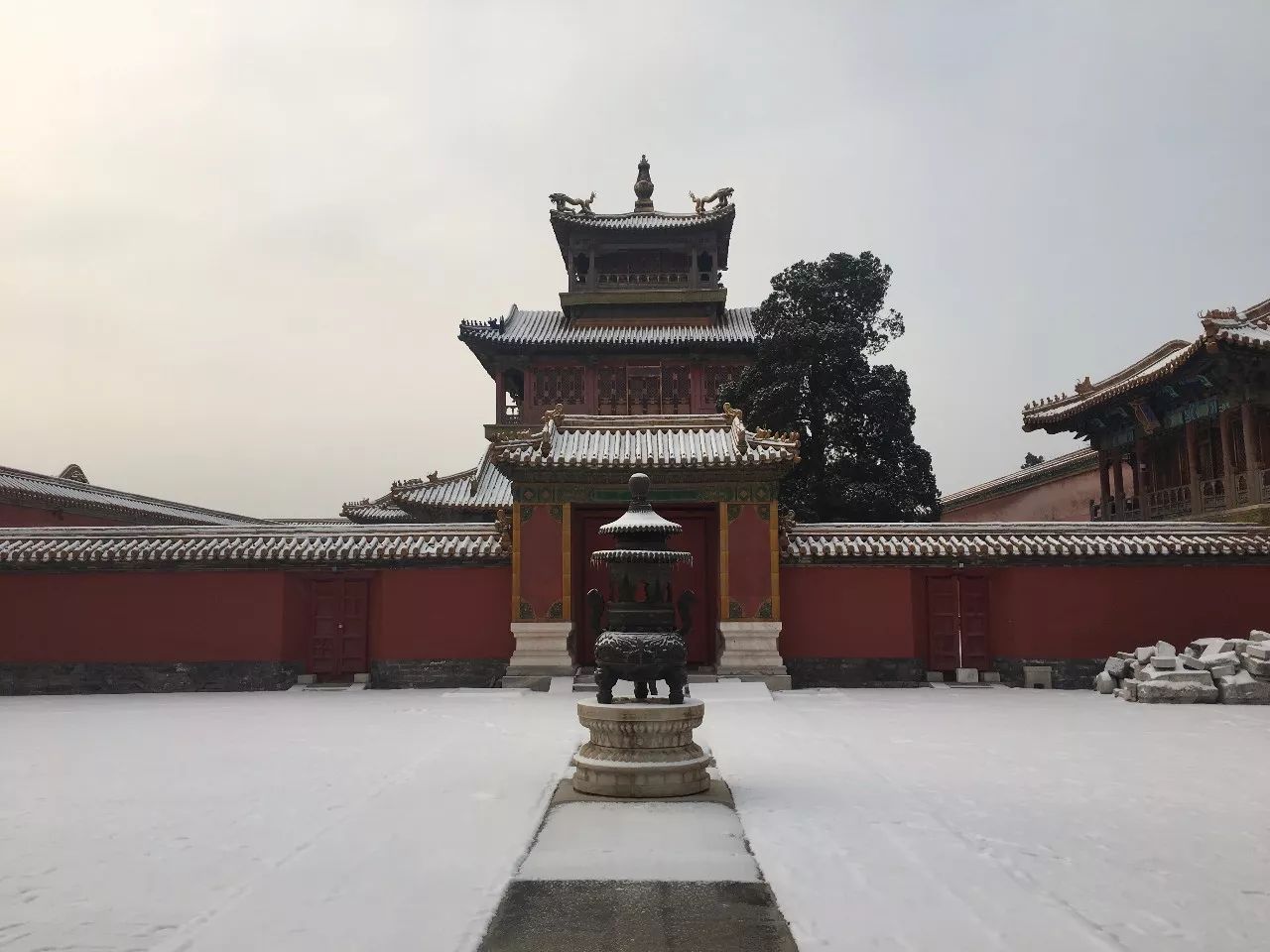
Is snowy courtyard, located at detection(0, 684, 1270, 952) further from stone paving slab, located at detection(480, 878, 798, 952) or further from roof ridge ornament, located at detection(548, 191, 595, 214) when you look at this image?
roof ridge ornament, located at detection(548, 191, 595, 214)

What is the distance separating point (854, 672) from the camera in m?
15.0

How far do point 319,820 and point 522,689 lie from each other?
8218mm

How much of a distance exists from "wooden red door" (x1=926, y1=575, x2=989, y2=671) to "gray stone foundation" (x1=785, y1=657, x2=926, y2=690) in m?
0.58

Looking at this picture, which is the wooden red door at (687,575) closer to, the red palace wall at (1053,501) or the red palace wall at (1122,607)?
the red palace wall at (1122,607)

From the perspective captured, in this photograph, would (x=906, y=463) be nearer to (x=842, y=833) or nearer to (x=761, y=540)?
(x=761, y=540)

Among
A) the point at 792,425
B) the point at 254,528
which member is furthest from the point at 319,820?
the point at 792,425

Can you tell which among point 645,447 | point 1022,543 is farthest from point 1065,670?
point 645,447

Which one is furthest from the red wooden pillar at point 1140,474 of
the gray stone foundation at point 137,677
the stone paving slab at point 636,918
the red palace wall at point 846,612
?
the stone paving slab at point 636,918

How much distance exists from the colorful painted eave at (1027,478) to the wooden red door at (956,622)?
11.2 metres

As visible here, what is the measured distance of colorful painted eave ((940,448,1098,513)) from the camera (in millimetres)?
26094

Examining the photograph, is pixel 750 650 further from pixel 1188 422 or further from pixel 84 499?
pixel 84 499

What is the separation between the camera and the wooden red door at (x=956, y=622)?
15.2 meters

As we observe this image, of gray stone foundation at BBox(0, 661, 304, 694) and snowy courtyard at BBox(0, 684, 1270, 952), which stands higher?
gray stone foundation at BBox(0, 661, 304, 694)

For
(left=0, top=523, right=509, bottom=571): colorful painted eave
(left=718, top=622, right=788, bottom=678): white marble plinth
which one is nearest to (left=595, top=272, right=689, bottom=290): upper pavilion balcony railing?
(left=0, top=523, right=509, bottom=571): colorful painted eave
